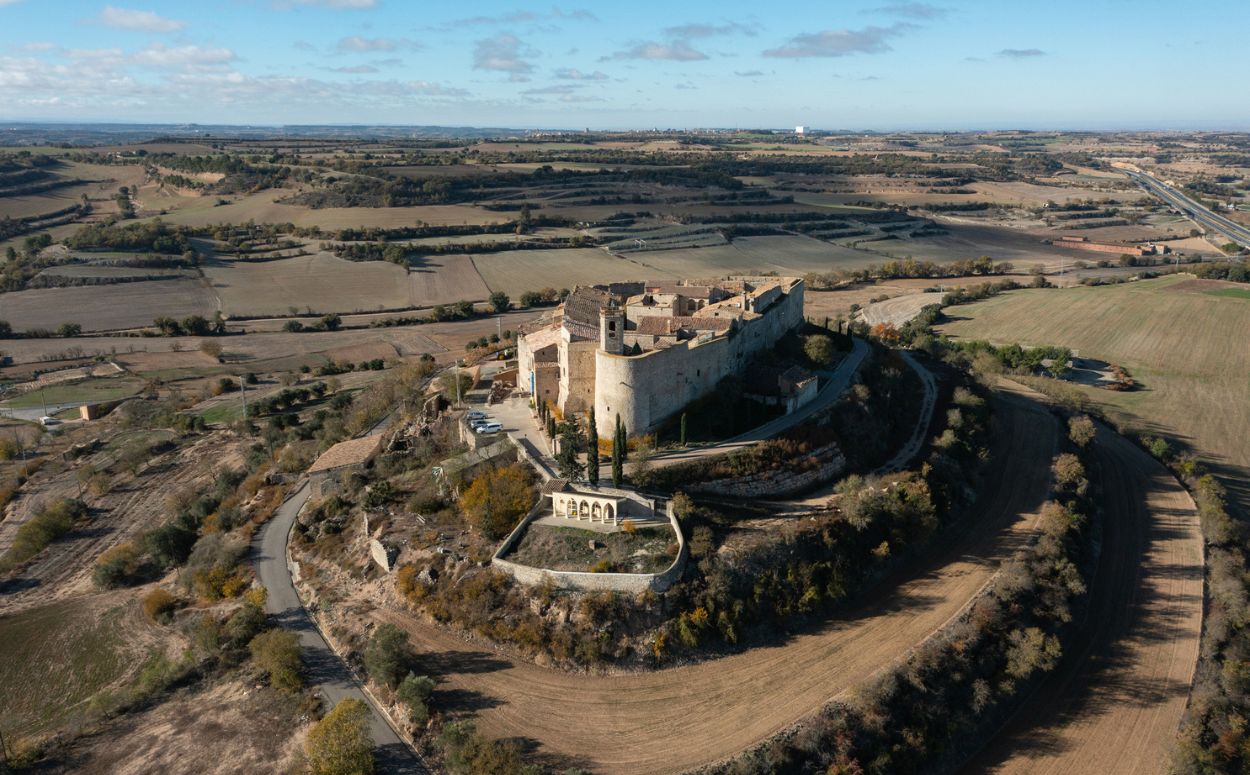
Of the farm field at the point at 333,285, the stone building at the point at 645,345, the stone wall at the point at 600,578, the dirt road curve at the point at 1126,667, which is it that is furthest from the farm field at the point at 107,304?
the dirt road curve at the point at 1126,667

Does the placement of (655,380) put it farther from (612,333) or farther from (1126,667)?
(1126,667)

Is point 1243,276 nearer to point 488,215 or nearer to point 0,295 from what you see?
point 488,215

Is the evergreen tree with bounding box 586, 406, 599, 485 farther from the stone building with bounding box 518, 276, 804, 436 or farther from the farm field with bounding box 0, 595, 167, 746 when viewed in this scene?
the farm field with bounding box 0, 595, 167, 746

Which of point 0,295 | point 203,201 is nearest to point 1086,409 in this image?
point 0,295

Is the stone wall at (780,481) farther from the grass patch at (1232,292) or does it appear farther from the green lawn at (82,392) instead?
the grass patch at (1232,292)

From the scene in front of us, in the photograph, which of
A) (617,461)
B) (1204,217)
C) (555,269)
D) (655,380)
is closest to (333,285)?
(555,269)
